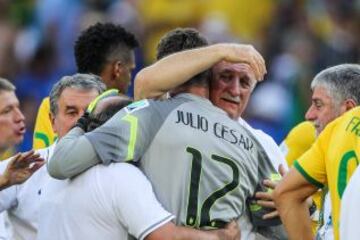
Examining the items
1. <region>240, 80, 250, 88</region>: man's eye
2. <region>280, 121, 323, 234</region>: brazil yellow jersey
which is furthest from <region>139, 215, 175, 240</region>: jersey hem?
<region>280, 121, 323, 234</region>: brazil yellow jersey

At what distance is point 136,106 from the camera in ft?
15.8

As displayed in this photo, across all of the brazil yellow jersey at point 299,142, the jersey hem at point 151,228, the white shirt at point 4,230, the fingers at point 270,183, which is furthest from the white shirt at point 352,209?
the brazil yellow jersey at point 299,142

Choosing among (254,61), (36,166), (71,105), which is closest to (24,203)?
(36,166)

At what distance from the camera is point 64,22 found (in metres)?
13.0

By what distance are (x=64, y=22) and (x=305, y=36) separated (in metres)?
2.80

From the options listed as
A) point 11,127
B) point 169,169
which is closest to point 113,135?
point 169,169

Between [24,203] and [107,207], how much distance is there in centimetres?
108

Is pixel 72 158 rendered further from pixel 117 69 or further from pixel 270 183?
pixel 117 69

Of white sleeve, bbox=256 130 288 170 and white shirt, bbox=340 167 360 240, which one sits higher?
white shirt, bbox=340 167 360 240

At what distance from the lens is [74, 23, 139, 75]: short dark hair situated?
22.6ft

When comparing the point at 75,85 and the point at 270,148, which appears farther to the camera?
the point at 75,85

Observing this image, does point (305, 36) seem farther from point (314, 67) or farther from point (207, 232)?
point (207, 232)

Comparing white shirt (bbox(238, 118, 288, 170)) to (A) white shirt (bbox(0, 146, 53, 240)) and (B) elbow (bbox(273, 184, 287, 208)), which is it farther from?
(A) white shirt (bbox(0, 146, 53, 240))

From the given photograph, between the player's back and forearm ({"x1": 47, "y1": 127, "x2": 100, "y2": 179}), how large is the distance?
0.23 meters
